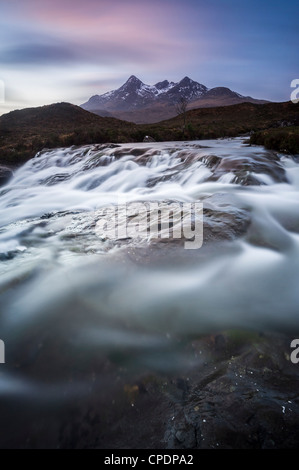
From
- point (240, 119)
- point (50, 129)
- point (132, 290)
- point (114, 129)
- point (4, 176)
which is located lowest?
point (132, 290)

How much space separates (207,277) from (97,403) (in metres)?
1.97

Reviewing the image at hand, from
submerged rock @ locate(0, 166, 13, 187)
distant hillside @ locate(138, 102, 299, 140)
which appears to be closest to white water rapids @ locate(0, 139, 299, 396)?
submerged rock @ locate(0, 166, 13, 187)

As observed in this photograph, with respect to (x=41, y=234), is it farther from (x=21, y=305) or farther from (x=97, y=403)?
(x=97, y=403)

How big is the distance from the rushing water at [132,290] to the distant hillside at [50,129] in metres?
15.2

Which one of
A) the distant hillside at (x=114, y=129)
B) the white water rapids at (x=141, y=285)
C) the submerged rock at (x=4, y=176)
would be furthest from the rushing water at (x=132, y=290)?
the distant hillside at (x=114, y=129)

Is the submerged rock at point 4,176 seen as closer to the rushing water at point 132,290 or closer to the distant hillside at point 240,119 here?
the rushing water at point 132,290

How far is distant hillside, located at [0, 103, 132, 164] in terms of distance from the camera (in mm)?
19141

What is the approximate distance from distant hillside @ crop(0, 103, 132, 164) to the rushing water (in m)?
15.2

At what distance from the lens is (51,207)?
7812mm

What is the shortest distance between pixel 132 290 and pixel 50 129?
1457 inches

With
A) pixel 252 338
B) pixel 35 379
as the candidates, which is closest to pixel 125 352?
pixel 35 379

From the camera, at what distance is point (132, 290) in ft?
10.7

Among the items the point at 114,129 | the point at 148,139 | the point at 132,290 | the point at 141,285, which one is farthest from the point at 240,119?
the point at 132,290

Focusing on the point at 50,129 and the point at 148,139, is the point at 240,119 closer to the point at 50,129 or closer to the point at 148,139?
the point at 50,129
